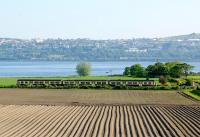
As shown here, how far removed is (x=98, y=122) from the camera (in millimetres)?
37062

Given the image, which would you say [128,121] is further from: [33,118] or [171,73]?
[171,73]

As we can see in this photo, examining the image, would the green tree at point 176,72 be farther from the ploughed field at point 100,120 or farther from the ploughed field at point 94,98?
the ploughed field at point 100,120

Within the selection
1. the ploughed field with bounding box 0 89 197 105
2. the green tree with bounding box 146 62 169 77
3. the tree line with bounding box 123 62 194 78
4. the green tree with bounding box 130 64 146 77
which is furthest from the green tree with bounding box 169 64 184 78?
the ploughed field with bounding box 0 89 197 105

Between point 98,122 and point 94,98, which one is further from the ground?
point 98,122

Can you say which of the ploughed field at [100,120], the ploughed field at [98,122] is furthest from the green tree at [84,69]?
the ploughed field at [98,122]

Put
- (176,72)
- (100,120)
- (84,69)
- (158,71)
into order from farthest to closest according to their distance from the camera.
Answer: (84,69) < (158,71) < (176,72) < (100,120)

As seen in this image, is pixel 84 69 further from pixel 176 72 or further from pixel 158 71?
pixel 176 72

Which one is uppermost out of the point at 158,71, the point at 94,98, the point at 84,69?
the point at 158,71

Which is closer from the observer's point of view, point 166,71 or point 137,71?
point 166,71

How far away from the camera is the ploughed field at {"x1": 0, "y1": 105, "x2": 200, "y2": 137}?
3178 cm

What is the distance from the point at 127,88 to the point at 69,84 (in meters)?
9.70

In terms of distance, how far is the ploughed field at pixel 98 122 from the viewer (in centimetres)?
3178

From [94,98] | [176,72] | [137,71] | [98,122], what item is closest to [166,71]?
[176,72]

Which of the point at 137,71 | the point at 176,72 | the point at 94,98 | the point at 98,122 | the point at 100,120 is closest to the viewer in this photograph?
the point at 98,122
